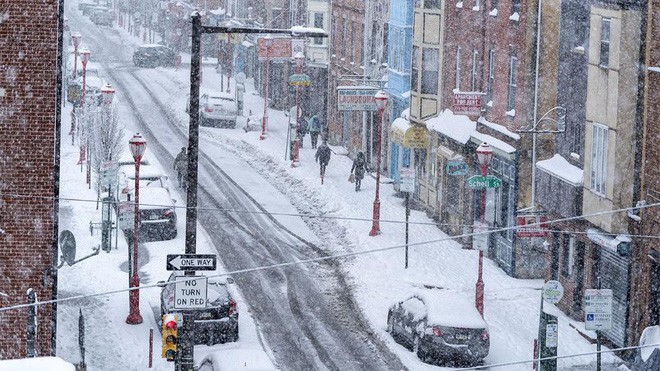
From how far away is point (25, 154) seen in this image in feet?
71.5

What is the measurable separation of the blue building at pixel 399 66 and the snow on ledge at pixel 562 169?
1204 centimetres

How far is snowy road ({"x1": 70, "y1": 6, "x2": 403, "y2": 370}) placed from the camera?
2844 cm

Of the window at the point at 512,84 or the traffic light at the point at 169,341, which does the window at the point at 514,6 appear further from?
the traffic light at the point at 169,341

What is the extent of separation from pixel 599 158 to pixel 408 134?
13.7 meters

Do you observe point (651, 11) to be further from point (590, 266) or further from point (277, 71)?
point (277, 71)

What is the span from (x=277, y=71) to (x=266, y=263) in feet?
118

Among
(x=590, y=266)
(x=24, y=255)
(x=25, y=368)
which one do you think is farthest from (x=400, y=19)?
(x=25, y=368)

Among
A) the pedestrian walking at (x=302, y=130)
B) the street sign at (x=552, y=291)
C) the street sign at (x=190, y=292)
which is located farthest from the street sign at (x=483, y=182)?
the pedestrian walking at (x=302, y=130)

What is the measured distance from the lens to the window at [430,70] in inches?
1724

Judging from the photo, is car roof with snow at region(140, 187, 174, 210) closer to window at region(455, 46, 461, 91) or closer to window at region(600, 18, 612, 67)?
window at region(455, 46, 461, 91)

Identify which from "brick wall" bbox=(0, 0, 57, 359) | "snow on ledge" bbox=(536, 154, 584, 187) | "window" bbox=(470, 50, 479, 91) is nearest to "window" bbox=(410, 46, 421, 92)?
"window" bbox=(470, 50, 479, 91)

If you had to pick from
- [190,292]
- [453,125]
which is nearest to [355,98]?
[453,125]

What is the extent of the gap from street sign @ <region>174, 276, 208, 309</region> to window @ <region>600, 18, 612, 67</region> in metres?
13.9

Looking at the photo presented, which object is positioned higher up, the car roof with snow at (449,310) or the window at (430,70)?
the window at (430,70)
